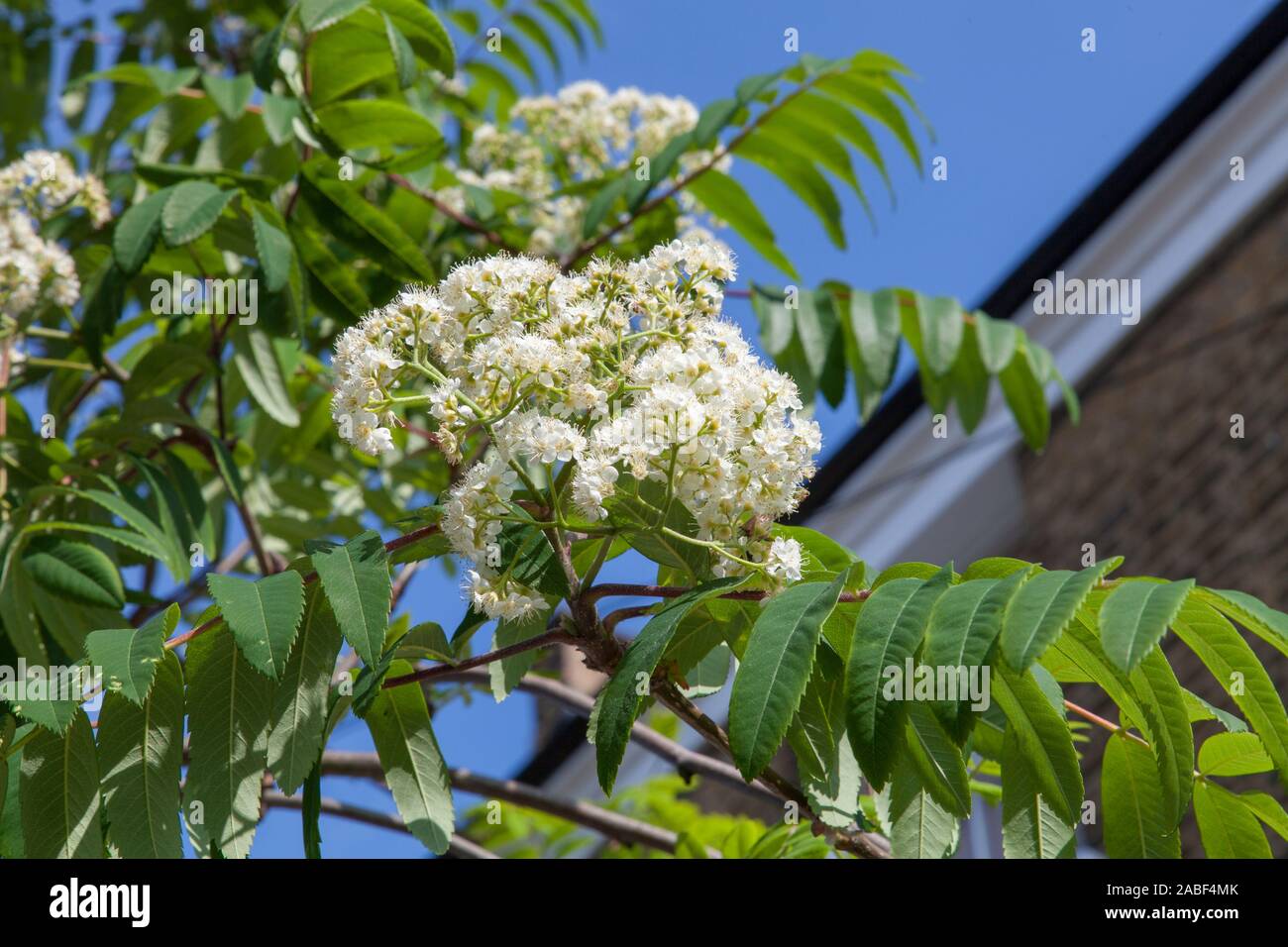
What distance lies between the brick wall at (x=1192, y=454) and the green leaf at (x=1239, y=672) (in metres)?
3.84

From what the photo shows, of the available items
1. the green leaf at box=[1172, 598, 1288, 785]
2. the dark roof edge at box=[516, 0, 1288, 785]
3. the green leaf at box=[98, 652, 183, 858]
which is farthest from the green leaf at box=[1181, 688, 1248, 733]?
the dark roof edge at box=[516, 0, 1288, 785]

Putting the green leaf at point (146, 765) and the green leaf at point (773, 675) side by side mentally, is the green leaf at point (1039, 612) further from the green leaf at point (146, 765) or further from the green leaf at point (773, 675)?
the green leaf at point (146, 765)

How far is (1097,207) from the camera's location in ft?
22.5

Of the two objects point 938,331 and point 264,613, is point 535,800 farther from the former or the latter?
point 264,613

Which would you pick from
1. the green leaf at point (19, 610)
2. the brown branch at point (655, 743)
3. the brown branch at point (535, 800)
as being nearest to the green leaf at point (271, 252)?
the green leaf at point (19, 610)

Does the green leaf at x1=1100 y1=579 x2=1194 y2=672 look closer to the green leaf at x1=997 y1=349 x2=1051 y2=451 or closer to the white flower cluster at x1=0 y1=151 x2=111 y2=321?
the green leaf at x1=997 y1=349 x2=1051 y2=451

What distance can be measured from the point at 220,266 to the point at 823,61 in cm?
135

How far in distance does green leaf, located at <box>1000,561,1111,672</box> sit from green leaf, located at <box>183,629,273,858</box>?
0.89m

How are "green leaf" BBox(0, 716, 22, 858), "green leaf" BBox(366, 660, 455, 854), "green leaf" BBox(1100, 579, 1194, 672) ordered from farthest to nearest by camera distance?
"green leaf" BBox(366, 660, 455, 854) < "green leaf" BBox(0, 716, 22, 858) < "green leaf" BBox(1100, 579, 1194, 672)

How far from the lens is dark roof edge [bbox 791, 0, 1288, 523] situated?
6430 millimetres

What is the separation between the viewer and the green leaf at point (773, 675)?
5.24ft
